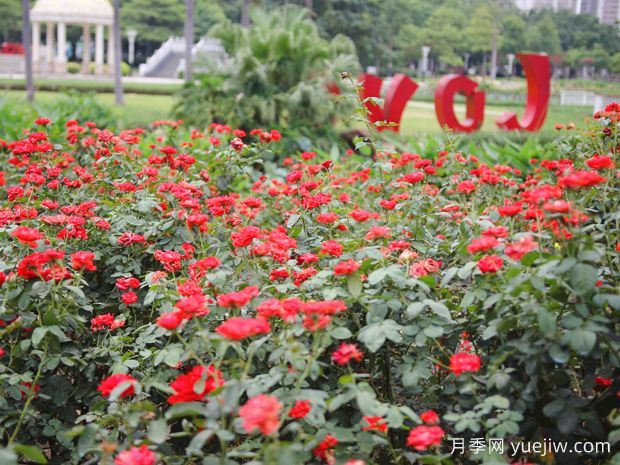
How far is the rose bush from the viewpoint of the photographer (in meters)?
1.21

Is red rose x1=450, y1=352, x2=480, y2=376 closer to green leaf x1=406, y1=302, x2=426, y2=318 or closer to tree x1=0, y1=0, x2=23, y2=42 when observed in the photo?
green leaf x1=406, y1=302, x2=426, y2=318

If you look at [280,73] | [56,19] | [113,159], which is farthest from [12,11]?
[113,159]

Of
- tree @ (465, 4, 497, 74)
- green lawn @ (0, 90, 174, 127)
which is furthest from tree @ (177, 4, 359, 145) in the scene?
tree @ (465, 4, 497, 74)

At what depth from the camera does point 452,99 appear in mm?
7746

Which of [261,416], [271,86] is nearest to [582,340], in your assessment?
[261,416]

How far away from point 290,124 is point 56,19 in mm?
20318

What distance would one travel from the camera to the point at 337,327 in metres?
1.41

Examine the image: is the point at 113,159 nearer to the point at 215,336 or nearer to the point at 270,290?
the point at 270,290

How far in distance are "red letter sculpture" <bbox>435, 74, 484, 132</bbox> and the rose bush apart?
17.4 feet

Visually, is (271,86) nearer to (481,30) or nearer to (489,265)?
(489,265)

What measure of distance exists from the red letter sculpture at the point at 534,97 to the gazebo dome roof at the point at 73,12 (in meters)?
20.1

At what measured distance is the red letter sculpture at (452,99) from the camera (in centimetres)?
754

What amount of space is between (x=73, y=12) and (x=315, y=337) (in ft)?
84.8

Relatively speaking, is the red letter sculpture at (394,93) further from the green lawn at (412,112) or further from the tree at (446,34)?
the tree at (446,34)
